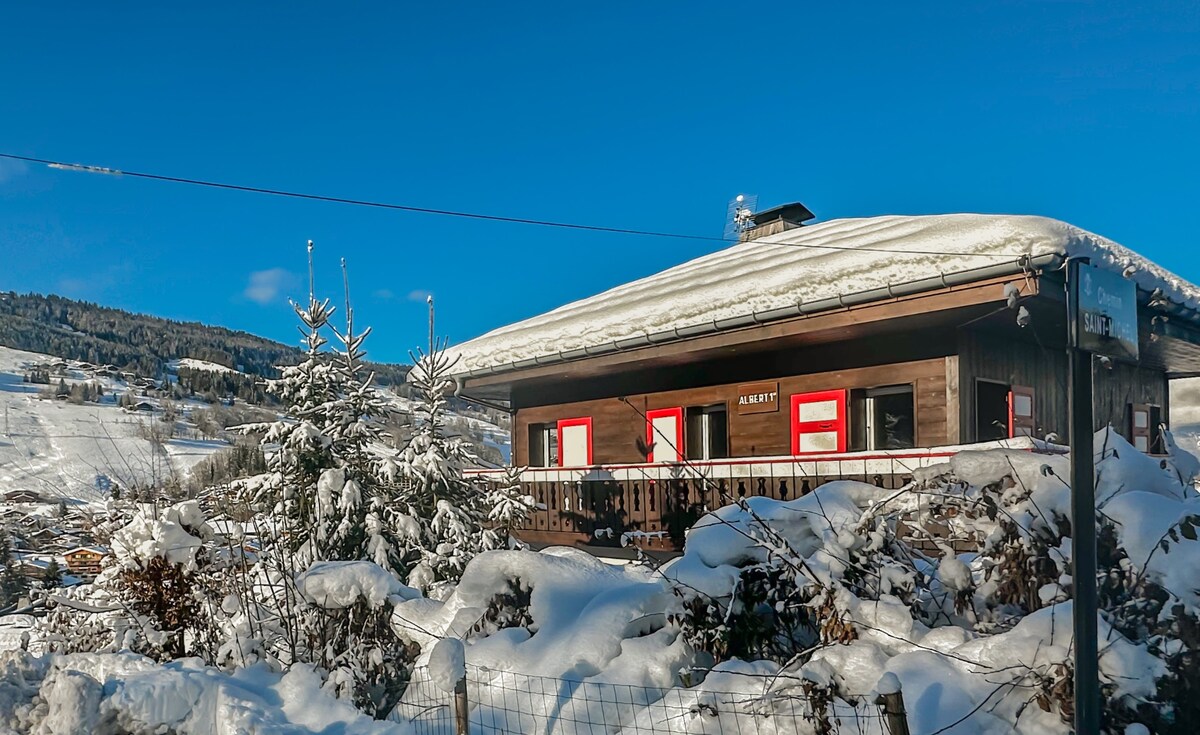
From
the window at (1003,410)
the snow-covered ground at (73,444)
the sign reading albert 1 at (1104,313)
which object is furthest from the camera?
the window at (1003,410)

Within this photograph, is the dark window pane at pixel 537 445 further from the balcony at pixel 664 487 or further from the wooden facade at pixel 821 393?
the balcony at pixel 664 487

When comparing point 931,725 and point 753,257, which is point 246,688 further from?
point 753,257

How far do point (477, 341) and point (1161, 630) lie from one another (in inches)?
501

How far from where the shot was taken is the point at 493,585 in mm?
5789

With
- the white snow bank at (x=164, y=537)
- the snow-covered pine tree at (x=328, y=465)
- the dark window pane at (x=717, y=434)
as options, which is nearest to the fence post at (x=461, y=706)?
the white snow bank at (x=164, y=537)

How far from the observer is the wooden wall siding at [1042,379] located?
9.79 metres

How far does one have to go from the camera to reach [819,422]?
11086mm

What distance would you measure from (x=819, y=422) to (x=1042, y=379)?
331 cm

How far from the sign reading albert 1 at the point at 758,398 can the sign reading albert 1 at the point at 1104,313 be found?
903 centimetres

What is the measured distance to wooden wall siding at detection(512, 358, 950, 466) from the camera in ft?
32.8

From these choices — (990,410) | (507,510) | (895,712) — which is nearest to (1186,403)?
(990,410)

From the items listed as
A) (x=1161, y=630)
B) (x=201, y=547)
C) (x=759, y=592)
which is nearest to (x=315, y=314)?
(x=201, y=547)

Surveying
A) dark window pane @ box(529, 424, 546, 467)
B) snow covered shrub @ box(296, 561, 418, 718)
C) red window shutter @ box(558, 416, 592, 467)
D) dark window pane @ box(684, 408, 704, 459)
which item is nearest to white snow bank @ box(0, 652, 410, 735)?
snow covered shrub @ box(296, 561, 418, 718)

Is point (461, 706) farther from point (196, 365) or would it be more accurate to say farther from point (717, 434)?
point (196, 365)
